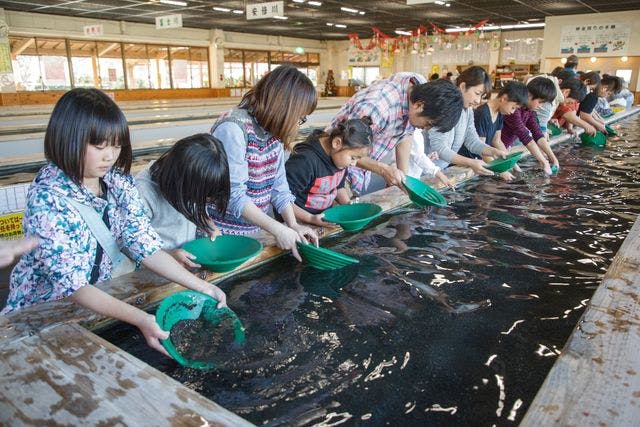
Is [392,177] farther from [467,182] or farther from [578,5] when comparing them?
[578,5]

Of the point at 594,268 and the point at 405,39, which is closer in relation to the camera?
the point at 594,268

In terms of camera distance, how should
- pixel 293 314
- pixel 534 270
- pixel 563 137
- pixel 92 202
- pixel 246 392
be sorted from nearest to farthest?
pixel 246 392
pixel 92 202
pixel 293 314
pixel 534 270
pixel 563 137

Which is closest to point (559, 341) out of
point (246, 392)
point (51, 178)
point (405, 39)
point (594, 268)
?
point (594, 268)

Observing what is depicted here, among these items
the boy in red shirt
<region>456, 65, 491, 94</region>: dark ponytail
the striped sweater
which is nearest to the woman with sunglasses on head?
the striped sweater

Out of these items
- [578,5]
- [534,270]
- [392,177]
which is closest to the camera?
[534,270]

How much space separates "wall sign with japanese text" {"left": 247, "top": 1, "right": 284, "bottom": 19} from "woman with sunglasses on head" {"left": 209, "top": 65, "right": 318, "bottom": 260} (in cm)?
1073

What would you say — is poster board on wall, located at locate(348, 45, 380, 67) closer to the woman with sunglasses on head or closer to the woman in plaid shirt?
the woman in plaid shirt

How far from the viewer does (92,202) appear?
1.41 meters

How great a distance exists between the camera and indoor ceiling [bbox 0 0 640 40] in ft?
43.3

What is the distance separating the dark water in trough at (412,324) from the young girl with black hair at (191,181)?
0.33 m

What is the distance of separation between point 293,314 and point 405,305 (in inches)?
17.5

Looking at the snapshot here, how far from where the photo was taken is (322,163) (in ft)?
8.70

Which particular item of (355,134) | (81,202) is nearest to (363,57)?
(355,134)

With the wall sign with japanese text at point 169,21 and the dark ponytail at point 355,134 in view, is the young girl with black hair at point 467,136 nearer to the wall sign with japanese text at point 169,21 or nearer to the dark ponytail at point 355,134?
the dark ponytail at point 355,134
